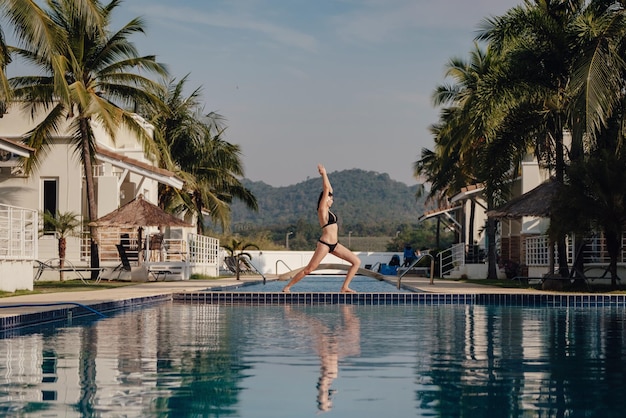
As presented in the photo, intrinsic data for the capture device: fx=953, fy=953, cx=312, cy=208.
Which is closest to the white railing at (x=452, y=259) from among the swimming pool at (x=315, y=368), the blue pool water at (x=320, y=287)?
the blue pool water at (x=320, y=287)

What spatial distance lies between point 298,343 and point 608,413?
436 centimetres

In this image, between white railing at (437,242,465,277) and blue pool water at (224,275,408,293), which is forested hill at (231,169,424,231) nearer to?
white railing at (437,242,465,277)

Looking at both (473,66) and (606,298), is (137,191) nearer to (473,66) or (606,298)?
(473,66)

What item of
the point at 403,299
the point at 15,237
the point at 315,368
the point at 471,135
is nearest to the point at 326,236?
the point at 403,299

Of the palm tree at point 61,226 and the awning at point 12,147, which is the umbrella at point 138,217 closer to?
the palm tree at point 61,226

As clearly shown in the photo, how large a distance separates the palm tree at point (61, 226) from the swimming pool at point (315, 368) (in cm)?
1457

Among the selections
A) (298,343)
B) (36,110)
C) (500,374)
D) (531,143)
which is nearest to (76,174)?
(36,110)

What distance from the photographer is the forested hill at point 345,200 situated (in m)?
125

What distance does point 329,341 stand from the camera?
9625mm

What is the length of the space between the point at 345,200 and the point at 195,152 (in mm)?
92222

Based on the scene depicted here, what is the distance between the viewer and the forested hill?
125 meters

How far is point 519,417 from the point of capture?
17.6 ft

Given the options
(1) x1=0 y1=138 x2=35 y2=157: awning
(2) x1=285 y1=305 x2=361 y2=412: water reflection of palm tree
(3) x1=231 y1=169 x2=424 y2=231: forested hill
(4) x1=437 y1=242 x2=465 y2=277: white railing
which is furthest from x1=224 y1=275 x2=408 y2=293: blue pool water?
(3) x1=231 y1=169 x2=424 y2=231: forested hill

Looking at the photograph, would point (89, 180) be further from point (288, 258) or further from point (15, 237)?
point (288, 258)
